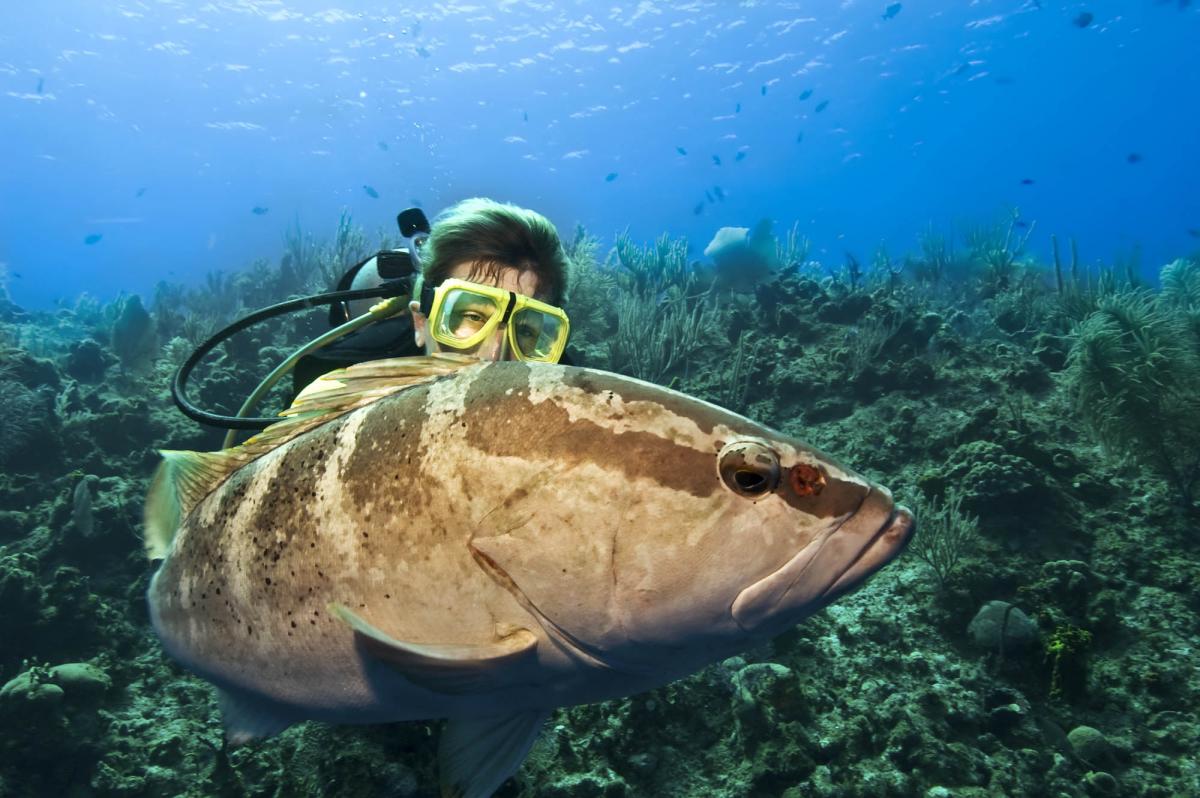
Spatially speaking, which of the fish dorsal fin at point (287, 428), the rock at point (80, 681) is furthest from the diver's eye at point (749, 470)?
the rock at point (80, 681)

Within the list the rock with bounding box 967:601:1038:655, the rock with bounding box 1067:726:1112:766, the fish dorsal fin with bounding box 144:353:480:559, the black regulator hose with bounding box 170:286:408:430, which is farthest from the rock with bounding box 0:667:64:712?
the rock with bounding box 1067:726:1112:766

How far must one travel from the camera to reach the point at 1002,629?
4094 mm

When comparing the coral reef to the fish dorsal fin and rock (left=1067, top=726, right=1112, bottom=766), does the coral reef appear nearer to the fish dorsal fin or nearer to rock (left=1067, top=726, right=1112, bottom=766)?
rock (left=1067, top=726, right=1112, bottom=766)

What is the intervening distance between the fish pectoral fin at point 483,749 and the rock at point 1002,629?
13.1 ft

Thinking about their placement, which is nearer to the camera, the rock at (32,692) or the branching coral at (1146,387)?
the rock at (32,692)

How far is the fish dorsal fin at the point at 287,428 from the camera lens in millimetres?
1483

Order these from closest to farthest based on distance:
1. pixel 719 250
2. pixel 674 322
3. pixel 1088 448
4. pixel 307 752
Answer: pixel 307 752, pixel 1088 448, pixel 674 322, pixel 719 250

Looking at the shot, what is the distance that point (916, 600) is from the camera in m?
4.76

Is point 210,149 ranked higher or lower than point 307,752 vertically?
higher

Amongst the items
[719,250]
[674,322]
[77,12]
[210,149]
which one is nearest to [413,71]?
[77,12]

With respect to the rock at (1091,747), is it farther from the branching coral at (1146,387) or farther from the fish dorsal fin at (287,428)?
the fish dorsal fin at (287,428)

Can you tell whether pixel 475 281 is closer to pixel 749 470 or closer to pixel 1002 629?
pixel 749 470

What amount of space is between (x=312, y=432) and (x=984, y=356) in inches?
353

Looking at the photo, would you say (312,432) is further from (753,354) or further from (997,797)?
(753,354)
